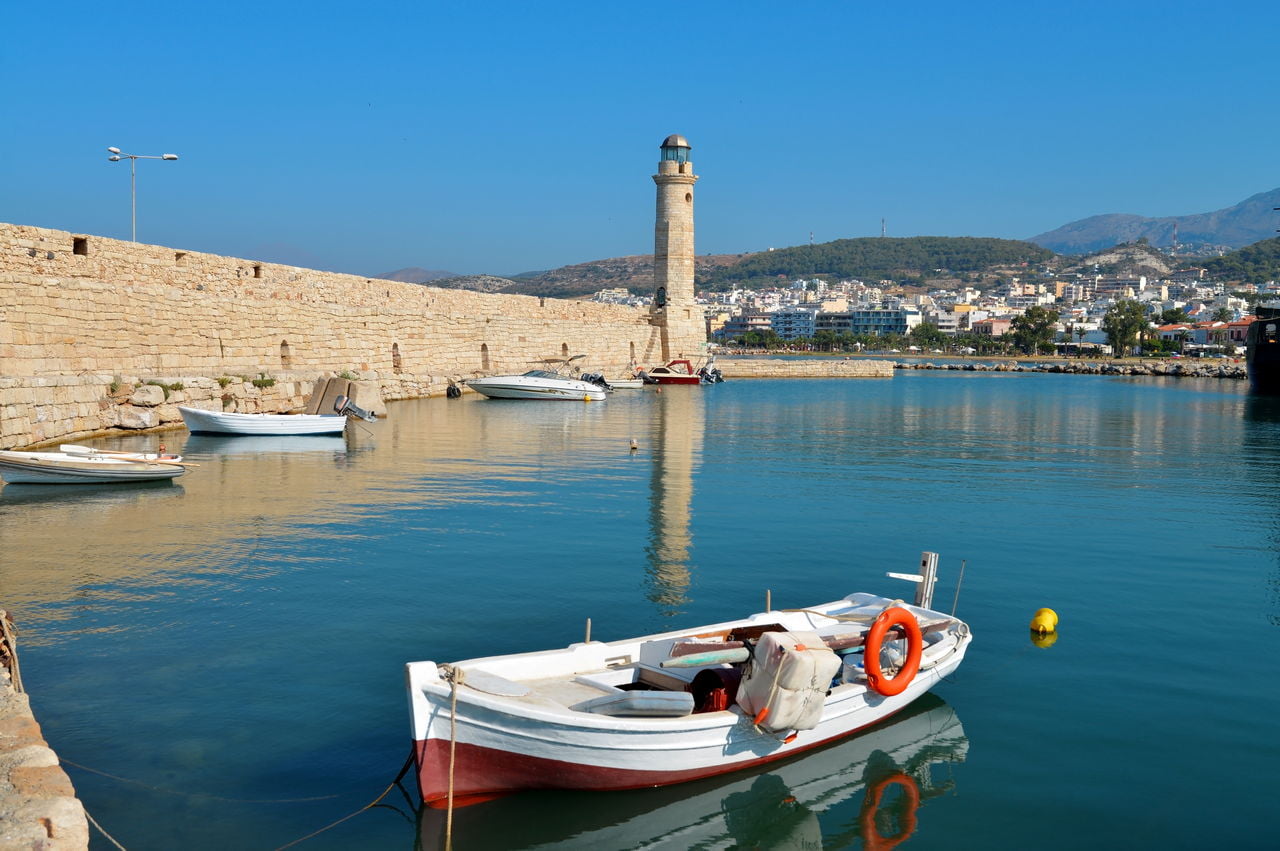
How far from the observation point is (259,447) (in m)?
17.6

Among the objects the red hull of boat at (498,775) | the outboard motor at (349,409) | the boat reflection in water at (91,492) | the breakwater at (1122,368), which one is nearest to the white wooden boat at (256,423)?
the outboard motor at (349,409)

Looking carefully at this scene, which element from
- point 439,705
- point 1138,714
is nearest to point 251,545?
point 439,705

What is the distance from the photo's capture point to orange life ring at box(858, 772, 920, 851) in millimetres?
5082

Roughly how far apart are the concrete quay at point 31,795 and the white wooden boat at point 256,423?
13570mm

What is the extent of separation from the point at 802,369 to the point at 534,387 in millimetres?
27885

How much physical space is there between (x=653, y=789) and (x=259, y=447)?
13.8 m

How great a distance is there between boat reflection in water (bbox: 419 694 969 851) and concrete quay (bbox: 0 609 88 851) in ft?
5.02

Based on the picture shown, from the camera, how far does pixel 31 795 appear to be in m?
3.97

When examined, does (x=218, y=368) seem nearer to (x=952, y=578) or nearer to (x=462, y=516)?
(x=462, y=516)

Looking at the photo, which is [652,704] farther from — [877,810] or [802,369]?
[802,369]

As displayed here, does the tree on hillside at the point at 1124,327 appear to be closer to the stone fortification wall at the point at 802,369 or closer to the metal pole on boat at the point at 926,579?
the stone fortification wall at the point at 802,369

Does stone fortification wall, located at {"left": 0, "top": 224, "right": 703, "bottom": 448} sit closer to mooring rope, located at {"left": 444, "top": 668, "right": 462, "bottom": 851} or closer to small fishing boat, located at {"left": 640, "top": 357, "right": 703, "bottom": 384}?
small fishing boat, located at {"left": 640, "top": 357, "right": 703, "bottom": 384}

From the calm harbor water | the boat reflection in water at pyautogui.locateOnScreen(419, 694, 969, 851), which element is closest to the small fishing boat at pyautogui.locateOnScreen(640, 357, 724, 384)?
the calm harbor water

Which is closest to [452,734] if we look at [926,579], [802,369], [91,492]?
[926,579]
